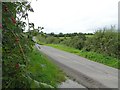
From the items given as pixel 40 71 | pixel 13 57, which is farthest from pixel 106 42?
pixel 13 57

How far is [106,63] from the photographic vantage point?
19.0m

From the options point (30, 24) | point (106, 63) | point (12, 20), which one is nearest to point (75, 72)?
point (106, 63)

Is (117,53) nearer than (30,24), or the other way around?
(30,24)

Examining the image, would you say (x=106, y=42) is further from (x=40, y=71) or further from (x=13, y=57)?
(x=13, y=57)

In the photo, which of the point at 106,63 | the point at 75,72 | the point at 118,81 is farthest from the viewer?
the point at 106,63

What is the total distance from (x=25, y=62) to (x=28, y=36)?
569 mm

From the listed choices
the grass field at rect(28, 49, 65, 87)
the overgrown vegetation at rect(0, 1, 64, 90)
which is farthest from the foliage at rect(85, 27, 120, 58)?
the overgrown vegetation at rect(0, 1, 64, 90)

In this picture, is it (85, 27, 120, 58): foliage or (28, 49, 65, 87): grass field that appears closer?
(28, 49, 65, 87): grass field

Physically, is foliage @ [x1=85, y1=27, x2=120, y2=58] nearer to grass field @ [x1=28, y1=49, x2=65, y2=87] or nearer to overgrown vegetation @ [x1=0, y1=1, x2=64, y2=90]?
grass field @ [x1=28, y1=49, x2=65, y2=87]

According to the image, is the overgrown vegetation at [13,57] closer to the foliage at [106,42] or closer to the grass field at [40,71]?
the grass field at [40,71]

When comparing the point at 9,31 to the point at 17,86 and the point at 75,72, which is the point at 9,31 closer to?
the point at 17,86

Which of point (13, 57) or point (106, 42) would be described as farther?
point (106, 42)

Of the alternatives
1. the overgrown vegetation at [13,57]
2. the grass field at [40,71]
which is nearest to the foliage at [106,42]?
the grass field at [40,71]

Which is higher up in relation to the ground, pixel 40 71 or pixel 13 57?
pixel 13 57
